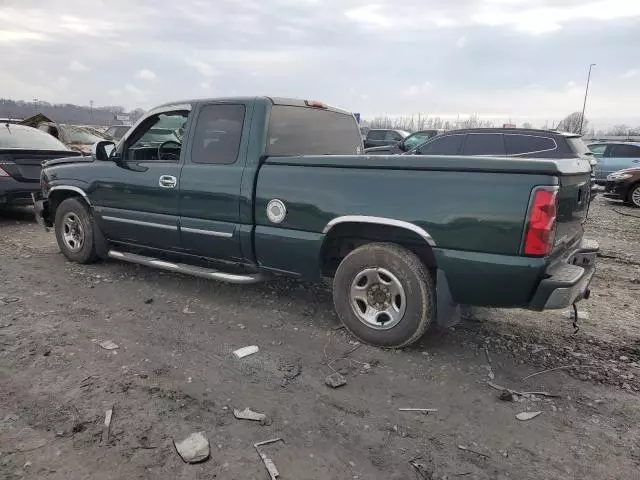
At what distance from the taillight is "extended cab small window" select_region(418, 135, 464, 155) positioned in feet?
22.5

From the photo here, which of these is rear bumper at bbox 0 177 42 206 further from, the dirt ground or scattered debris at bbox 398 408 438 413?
scattered debris at bbox 398 408 438 413

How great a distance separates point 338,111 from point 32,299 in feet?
11.8

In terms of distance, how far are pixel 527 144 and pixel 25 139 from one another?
8.84 m

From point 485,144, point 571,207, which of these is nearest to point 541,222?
point 571,207

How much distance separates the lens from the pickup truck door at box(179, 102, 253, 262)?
172 inches

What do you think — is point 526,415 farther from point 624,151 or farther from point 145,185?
point 624,151

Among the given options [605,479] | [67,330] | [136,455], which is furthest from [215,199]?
[605,479]

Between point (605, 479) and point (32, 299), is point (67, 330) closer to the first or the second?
point (32, 299)

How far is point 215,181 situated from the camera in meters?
4.44

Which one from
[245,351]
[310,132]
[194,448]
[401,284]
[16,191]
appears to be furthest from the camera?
[16,191]

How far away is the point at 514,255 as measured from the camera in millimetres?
3207

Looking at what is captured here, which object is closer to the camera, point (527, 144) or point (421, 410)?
point (421, 410)

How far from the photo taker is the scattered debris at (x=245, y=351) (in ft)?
12.3

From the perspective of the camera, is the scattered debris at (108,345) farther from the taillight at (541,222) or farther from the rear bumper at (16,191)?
the rear bumper at (16,191)
